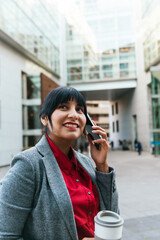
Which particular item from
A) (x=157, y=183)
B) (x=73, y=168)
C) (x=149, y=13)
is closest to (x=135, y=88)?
(x=149, y=13)

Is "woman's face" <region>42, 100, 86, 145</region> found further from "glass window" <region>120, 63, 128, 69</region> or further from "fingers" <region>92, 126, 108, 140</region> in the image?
"glass window" <region>120, 63, 128, 69</region>

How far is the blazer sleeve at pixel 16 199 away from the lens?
109 centimetres

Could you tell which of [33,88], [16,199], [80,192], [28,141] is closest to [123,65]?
[33,88]

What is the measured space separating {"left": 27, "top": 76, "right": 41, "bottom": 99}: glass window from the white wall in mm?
1491

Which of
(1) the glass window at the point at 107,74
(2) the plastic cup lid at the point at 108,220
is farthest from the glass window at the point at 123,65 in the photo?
(2) the plastic cup lid at the point at 108,220

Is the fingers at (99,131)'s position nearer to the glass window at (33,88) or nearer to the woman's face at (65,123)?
the woman's face at (65,123)

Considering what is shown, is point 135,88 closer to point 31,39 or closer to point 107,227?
point 31,39

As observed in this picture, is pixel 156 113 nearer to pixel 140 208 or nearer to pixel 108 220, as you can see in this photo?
pixel 140 208

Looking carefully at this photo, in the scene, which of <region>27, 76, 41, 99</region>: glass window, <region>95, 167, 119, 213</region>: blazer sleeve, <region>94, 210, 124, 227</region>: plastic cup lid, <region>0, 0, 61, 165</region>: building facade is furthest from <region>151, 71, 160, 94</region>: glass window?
<region>94, 210, 124, 227</region>: plastic cup lid

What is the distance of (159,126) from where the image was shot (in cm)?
2044

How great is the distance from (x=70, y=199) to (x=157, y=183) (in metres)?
8.01

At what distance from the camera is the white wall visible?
15822 mm

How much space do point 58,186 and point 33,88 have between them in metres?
19.8

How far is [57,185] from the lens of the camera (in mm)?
1229
